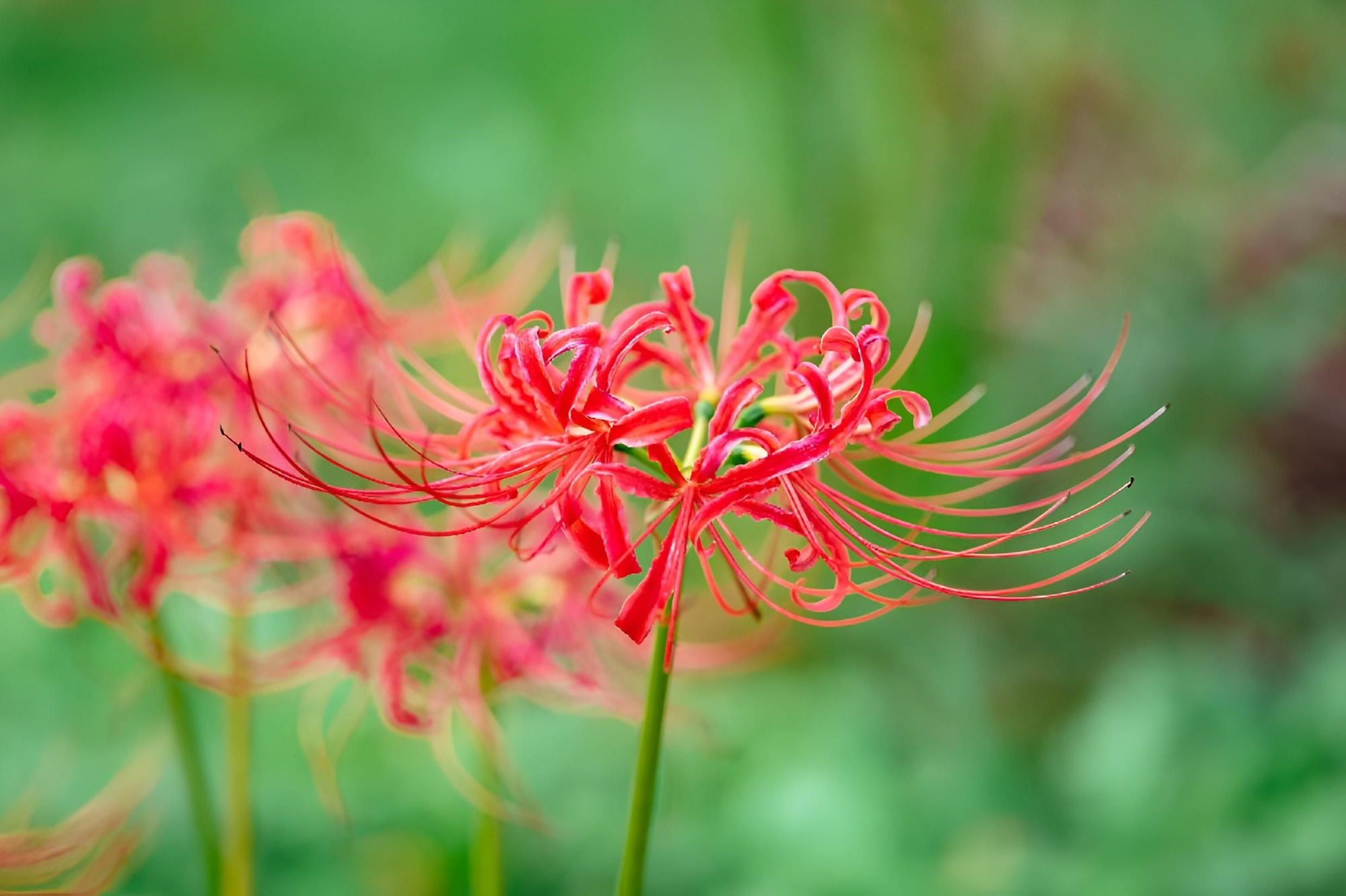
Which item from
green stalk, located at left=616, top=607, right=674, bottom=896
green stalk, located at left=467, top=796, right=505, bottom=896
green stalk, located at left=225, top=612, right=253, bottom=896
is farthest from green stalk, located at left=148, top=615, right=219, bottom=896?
green stalk, located at left=616, top=607, right=674, bottom=896

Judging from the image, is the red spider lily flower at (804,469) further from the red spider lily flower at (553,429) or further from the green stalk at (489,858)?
the green stalk at (489,858)

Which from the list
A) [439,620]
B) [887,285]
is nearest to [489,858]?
[439,620]

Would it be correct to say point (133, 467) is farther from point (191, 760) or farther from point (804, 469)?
point (804, 469)

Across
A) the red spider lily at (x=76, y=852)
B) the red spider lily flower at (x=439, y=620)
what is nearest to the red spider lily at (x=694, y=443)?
the red spider lily flower at (x=439, y=620)

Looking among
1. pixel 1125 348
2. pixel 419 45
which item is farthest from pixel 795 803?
pixel 419 45

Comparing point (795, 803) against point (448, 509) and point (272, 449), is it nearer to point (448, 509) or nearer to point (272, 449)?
point (448, 509)

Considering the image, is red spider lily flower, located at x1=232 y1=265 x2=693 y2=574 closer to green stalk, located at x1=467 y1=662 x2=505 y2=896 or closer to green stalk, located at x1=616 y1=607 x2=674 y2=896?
green stalk, located at x1=616 y1=607 x2=674 y2=896

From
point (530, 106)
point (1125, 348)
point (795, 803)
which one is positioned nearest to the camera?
point (795, 803)
